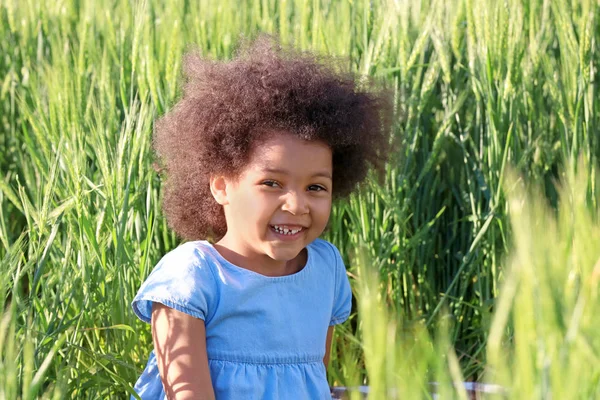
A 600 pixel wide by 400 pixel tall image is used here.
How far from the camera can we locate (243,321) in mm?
1451

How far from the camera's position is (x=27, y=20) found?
2549 millimetres

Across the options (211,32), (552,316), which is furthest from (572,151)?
(552,316)

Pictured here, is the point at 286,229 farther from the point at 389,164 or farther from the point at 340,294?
the point at 389,164

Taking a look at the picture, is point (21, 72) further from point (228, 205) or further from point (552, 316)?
point (552, 316)

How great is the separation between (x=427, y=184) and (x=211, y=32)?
0.62 meters

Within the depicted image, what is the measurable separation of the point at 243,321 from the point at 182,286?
0.40 ft

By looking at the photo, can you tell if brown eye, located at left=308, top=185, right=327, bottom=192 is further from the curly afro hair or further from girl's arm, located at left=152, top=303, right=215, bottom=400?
girl's arm, located at left=152, top=303, right=215, bottom=400

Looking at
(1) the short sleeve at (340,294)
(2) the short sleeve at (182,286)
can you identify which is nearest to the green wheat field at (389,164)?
(1) the short sleeve at (340,294)

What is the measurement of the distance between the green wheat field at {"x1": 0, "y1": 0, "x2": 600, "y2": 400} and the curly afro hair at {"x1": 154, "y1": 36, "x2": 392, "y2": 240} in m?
0.09

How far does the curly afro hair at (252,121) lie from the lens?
147 centimetres

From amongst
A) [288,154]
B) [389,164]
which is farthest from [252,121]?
[389,164]

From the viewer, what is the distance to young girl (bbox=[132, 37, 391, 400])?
140 centimetres

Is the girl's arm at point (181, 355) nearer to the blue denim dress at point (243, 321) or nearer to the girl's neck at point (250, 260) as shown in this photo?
the blue denim dress at point (243, 321)

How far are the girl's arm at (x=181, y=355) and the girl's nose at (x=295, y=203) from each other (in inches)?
8.3
